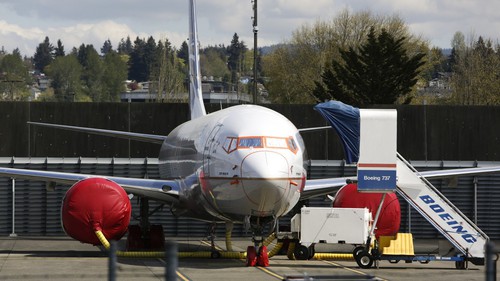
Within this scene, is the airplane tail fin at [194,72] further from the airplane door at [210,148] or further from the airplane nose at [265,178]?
the airplane nose at [265,178]

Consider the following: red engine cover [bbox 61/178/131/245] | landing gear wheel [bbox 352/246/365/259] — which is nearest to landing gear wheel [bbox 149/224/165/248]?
red engine cover [bbox 61/178/131/245]

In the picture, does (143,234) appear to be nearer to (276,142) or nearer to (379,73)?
(276,142)

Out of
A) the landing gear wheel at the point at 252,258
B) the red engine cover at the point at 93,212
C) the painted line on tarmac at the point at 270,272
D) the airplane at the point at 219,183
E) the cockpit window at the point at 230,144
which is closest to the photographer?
the painted line on tarmac at the point at 270,272

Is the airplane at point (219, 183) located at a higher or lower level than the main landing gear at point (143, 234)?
higher

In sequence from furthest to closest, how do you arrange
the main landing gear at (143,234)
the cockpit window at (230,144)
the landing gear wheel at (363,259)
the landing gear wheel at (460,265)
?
the main landing gear at (143,234) < the landing gear wheel at (460,265) < the landing gear wheel at (363,259) < the cockpit window at (230,144)

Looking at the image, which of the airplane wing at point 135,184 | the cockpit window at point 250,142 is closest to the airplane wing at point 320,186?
the airplane wing at point 135,184

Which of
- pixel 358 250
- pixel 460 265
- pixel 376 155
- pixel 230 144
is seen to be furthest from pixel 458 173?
pixel 230 144

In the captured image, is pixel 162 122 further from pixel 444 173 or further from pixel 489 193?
pixel 444 173

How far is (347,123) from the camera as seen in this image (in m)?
32.9

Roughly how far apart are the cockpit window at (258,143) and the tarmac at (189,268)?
10.1ft

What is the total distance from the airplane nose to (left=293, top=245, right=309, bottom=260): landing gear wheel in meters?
3.49

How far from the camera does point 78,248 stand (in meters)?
38.5

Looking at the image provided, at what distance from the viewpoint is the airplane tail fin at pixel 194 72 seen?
4431 cm

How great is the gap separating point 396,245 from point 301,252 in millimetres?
2668
